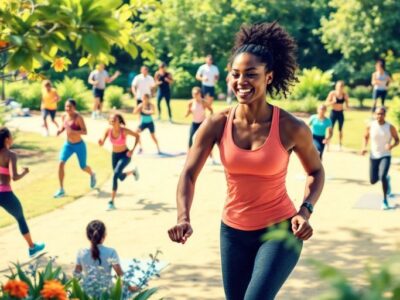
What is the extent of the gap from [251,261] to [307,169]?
764 millimetres

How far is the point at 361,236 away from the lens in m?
9.77

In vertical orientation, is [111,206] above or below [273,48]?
below

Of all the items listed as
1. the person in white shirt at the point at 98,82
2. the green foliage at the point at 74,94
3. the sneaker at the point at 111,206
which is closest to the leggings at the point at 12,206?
the sneaker at the point at 111,206

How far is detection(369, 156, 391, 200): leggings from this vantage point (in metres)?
11.2

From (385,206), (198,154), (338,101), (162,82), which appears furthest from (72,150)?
(162,82)

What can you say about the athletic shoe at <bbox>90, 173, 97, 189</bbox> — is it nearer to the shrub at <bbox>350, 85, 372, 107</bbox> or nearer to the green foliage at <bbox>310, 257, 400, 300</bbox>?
the green foliage at <bbox>310, 257, 400, 300</bbox>

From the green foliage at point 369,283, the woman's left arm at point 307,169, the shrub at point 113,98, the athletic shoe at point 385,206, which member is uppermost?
the green foliage at point 369,283

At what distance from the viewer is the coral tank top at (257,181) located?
4.50 m

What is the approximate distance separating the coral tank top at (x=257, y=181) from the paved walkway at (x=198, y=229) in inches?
105

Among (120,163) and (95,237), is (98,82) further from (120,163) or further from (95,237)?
(95,237)

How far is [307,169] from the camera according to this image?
193 inches

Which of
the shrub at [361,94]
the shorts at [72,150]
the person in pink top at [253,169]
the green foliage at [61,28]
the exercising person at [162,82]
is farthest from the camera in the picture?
the shrub at [361,94]

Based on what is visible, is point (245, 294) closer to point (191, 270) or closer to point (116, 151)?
point (191, 270)

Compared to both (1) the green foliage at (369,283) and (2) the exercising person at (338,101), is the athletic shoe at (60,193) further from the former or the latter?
(1) the green foliage at (369,283)
